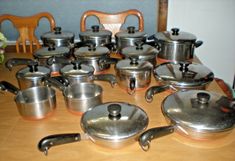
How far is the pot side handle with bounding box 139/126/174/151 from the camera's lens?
649mm

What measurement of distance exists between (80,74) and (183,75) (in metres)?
0.39

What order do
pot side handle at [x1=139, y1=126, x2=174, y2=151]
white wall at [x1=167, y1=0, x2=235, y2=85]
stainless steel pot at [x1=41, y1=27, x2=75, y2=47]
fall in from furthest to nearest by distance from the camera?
white wall at [x1=167, y1=0, x2=235, y2=85] → stainless steel pot at [x1=41, y1=27, x2=75, y2=47] → pot side handle at [x1=139, y1=126, x2=174, y2=151]

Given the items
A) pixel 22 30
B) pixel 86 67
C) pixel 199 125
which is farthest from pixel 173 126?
pixel 22 30

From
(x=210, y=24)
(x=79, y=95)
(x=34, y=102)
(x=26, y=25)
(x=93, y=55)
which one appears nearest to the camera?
(x=34, y=102)

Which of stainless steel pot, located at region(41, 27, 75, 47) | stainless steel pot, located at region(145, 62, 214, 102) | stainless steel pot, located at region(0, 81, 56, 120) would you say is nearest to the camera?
stainless steel pot, located at region(0, 81, 56, 120)

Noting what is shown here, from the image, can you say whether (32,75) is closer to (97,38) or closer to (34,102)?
(34,102)

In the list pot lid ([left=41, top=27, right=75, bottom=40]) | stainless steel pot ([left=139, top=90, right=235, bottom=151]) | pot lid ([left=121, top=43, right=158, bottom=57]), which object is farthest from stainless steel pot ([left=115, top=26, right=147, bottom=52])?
stainless steel pot ([left=139, top=90, right=235, bottom=151])

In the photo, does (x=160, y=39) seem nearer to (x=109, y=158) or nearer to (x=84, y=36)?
(x=84, y=36)

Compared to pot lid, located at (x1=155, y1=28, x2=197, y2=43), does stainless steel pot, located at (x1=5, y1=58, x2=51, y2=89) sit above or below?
below

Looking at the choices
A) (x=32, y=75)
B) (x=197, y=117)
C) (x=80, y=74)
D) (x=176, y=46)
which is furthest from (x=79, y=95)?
(x=176, y=46)

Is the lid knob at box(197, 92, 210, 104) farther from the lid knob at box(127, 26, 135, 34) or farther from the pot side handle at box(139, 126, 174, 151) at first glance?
the lid knob at box(127, 26, 135, 34)

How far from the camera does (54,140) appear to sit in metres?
0.66

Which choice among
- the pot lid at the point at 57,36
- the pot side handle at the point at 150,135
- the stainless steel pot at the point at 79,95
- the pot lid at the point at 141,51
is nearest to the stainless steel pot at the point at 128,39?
the pot lid at the point at 141,51

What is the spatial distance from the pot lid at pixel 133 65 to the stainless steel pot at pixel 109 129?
25cm
